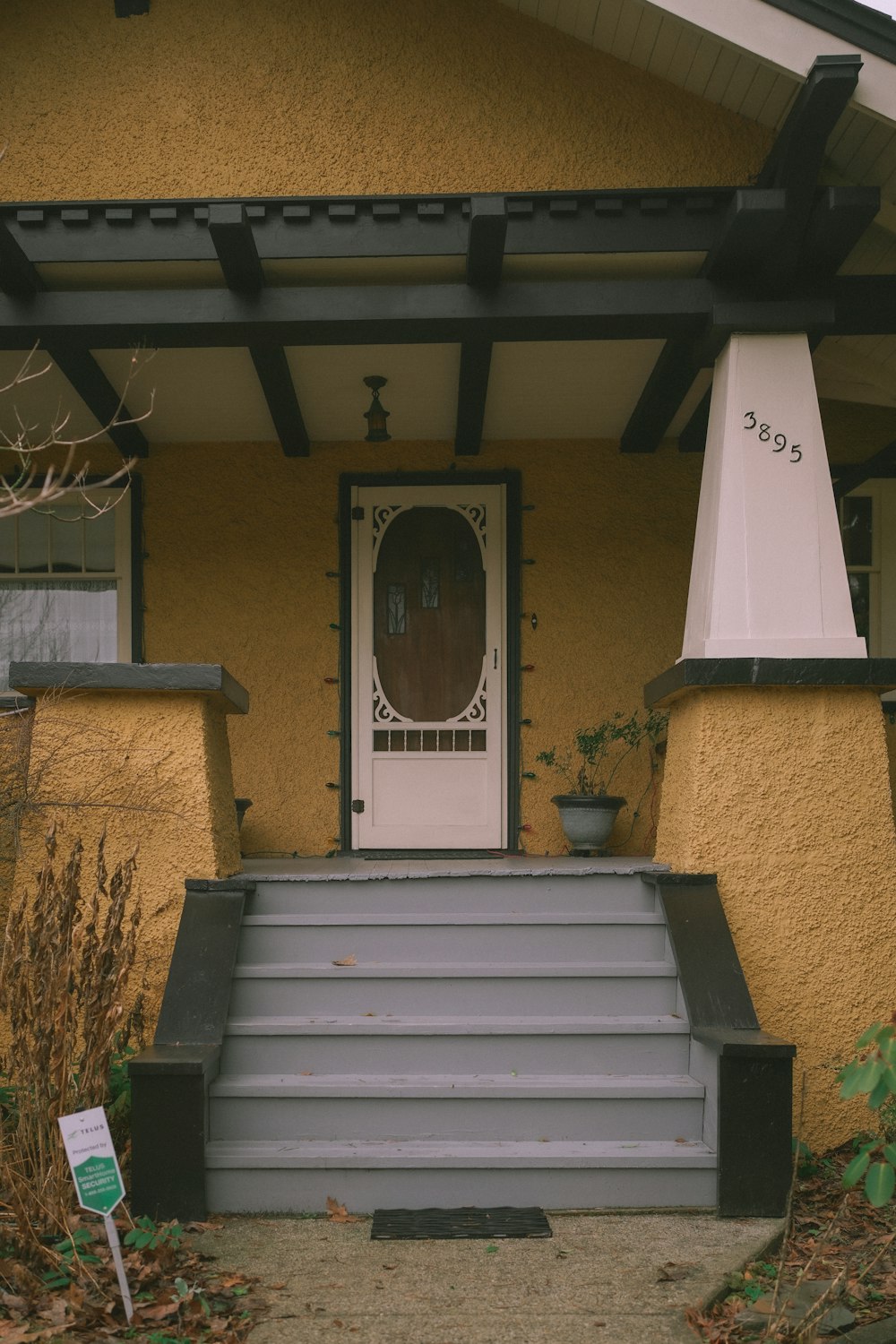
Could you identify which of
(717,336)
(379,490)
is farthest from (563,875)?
(379,490)

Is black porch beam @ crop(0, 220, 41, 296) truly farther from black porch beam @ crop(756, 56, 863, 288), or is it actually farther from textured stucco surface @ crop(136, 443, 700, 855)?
black porch beam @ crop(756, 56, 863, 288)

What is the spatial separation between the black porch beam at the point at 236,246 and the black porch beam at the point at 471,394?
106 centimetres

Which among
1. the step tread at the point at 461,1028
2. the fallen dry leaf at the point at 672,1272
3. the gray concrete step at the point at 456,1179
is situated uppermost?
the step tread at the point at 461,1028

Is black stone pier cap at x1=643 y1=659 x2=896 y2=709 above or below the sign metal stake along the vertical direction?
above

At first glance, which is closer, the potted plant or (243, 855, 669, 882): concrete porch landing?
(243, 855, 669, 882): concrete porch landing

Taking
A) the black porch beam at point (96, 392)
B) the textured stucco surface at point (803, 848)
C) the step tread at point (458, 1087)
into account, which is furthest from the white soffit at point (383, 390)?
the step tread at point (458, 1087)

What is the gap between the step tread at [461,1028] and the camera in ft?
13.5

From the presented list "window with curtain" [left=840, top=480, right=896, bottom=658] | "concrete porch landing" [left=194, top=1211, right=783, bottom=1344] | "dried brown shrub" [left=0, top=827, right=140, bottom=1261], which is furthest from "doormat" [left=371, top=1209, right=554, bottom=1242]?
"window with curtain" [left=840, top=480, right=896, bottom=658]

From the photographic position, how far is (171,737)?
464 centimetres

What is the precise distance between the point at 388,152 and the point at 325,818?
3.75 meters

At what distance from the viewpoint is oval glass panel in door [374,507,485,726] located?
6781mm

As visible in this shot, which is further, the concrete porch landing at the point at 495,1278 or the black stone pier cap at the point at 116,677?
the black stone pier cap at the point at 116,677

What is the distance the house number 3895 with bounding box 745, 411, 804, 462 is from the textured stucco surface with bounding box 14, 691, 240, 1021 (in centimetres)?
273

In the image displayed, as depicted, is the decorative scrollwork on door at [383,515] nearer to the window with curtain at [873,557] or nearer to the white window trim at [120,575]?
the white window trim at [120,575]
